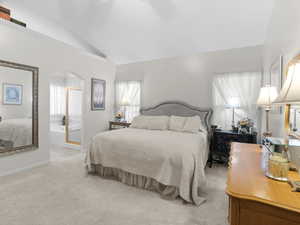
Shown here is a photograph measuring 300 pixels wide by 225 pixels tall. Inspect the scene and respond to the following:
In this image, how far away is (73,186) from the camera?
2719mm

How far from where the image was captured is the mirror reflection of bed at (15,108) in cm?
306

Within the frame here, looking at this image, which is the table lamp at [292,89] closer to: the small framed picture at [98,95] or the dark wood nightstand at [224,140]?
the dark wood nightstand at [224,140]

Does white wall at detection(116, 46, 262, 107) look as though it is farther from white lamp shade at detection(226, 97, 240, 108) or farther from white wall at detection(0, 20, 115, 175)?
white wall at detection(0, 20, 115, 175)

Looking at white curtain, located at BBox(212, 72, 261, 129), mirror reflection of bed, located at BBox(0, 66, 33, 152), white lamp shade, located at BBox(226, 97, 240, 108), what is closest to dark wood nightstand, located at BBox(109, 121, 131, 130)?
mirror reflection of bed, located at BBox(0, 66, 33, 152)

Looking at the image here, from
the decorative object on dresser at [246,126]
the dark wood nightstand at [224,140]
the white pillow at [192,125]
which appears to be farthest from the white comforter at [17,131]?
the decorative object on dresser at [246,126]

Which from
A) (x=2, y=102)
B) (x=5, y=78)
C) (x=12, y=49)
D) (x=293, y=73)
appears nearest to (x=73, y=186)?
(x=2, y=102)

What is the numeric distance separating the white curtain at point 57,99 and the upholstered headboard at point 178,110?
346 cm

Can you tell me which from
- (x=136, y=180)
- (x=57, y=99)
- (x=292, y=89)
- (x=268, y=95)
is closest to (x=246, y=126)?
(x=268, y=95)

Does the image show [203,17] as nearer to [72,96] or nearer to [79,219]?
[79,219]

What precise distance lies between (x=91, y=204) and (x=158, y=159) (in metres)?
1.07

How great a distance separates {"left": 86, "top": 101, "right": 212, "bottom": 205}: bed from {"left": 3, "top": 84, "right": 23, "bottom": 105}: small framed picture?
1.69 metres

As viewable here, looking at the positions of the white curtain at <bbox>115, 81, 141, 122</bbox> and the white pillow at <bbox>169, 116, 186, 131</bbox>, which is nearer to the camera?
the white pillow at <bbox>169, 116, 186, 131</bbox>

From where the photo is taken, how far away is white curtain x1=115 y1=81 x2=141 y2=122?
521cm

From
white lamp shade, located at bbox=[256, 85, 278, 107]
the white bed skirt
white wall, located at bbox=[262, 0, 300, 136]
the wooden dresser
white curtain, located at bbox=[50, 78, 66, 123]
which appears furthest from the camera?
white curtain, located at bbox=[50, 78, 66, 123]
